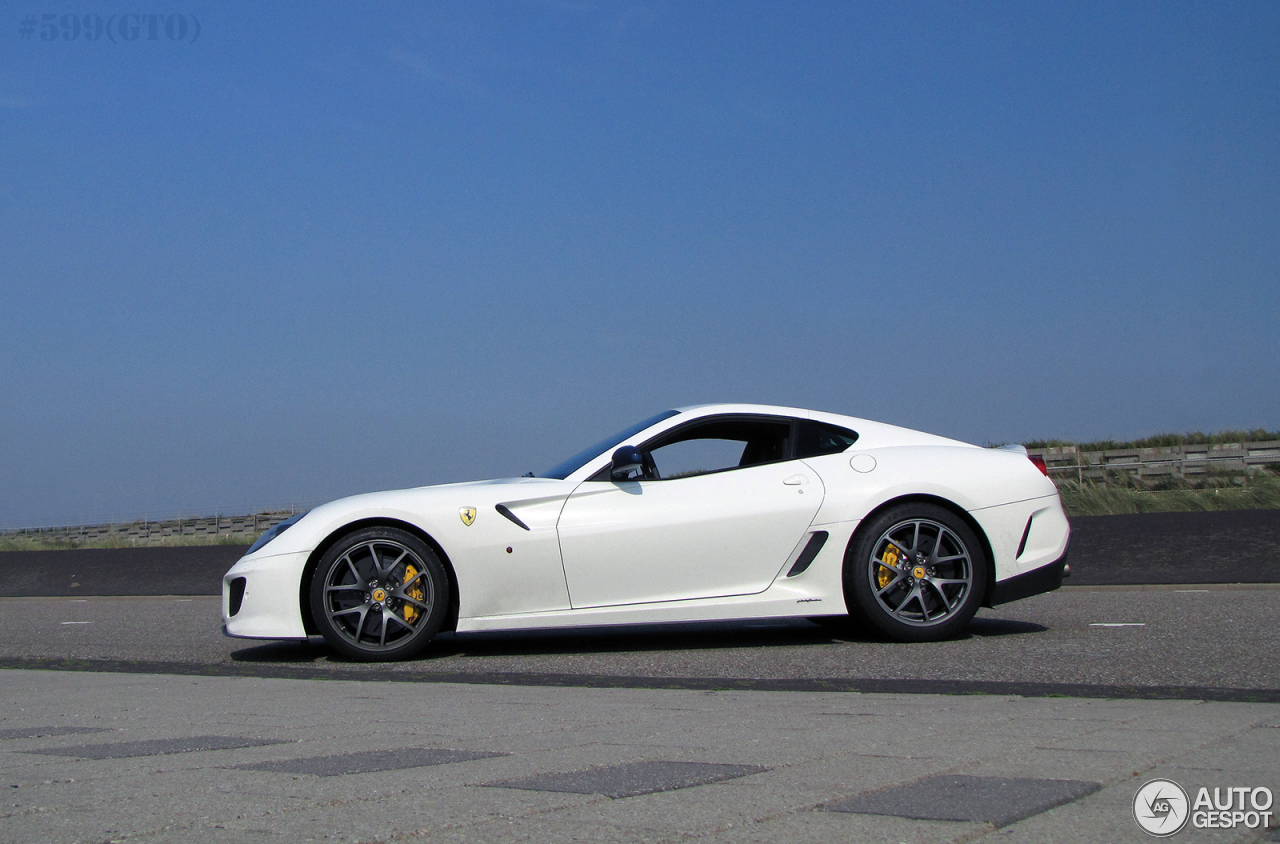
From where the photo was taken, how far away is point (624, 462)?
6.10 metres

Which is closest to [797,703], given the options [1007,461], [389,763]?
[389,763]

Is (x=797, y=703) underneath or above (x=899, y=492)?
underneath

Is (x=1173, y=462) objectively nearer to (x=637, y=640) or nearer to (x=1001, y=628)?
(x=1001, y=628)

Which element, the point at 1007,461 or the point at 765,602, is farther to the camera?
the point at 1007,461

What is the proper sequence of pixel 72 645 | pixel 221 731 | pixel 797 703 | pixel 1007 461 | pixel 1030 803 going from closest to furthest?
pixel 1030 803
pixel 221 731
pixel 797 703
pixel 1007 461
pixel 72 645

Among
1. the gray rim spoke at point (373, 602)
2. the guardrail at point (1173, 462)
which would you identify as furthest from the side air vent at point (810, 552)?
the guardrail at point (1173, 462)

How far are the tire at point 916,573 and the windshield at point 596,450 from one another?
1387 mm

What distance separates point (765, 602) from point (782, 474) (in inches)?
28.7

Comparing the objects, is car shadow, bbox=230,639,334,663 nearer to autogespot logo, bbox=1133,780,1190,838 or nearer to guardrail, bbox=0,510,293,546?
autogespot logo, bbox=1133,780,1190,838

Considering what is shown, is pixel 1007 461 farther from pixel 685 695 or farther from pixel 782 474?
pixel 685 695

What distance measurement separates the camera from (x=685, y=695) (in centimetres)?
446

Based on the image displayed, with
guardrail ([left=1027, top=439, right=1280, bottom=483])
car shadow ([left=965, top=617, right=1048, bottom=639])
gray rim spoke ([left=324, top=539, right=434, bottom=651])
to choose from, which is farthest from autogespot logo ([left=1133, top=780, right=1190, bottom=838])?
guardrail ([left=1027, top=439, right=1280, bottom=483])

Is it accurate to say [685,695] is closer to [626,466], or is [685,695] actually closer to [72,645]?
[626,466]

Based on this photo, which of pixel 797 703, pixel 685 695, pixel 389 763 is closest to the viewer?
pixel 389 763
